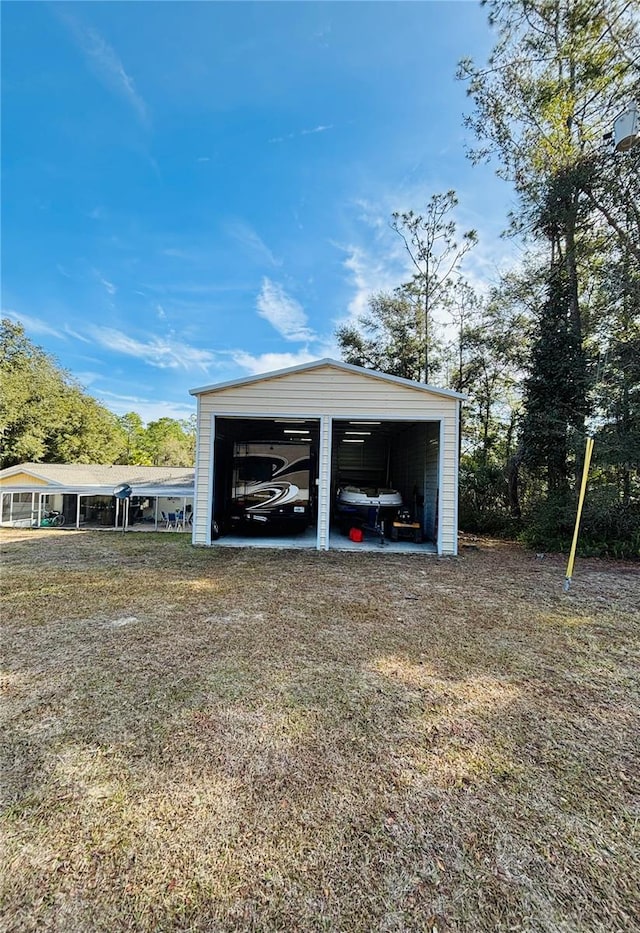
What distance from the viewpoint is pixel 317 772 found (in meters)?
1.92

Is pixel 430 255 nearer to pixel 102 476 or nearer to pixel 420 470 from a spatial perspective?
pixel 420 470

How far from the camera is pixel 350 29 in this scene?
9016 mm

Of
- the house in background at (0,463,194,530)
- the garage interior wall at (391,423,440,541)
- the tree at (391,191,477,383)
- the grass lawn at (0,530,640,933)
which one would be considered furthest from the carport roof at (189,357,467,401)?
the house in background at (0,463,194,530)

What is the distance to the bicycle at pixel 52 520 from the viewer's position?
48.5ft

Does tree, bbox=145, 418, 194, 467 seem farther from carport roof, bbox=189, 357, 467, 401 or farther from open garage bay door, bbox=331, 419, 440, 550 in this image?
carport roof, bbox=189, 357, 467, 401

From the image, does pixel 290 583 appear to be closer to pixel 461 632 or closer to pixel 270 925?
pixel 461 632

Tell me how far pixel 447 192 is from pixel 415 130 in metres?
2.65

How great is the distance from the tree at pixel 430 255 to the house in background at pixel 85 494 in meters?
10.7

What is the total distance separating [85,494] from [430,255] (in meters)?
15.2

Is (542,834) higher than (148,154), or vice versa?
(148,154)

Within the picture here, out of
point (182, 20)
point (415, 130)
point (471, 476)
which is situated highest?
point (415, 130)

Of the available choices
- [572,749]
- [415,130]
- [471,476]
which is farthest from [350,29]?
[572,749]

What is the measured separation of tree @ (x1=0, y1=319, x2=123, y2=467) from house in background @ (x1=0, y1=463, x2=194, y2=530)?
304 inches

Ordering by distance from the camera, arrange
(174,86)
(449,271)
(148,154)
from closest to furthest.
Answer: (174,86) → (148,154) → (449,271)
